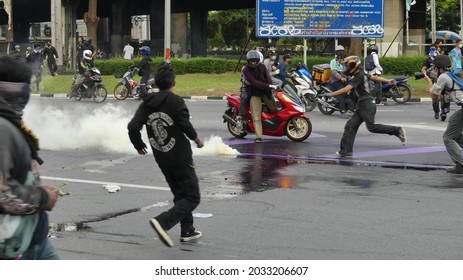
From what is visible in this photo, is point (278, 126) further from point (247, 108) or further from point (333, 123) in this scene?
point (333, 123)

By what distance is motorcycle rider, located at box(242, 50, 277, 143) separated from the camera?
1578cm

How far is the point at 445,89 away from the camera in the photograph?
13.1 m

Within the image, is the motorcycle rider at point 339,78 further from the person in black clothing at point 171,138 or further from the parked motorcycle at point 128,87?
the person in black clothing at point 171,138

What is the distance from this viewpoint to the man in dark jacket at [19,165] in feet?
15.1

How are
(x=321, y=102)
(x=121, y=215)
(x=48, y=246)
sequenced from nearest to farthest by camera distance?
(x=48, y=246) → (x=121, y=215) → (x=321, y=102)

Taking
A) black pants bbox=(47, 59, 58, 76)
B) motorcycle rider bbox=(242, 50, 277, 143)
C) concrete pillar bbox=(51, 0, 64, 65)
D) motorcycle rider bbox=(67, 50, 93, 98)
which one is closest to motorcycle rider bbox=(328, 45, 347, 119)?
motorcycle rider bbox=(242, 50, 277, 143)

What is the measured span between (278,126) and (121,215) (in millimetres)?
7270

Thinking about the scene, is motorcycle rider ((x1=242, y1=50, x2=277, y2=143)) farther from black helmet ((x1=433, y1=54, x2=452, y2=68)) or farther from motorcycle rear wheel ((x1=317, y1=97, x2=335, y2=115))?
motorcycle rear wheel ((x1=317, y1=97, x2=335, y2=115))

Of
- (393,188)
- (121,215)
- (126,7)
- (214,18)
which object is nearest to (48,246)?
(121,215)

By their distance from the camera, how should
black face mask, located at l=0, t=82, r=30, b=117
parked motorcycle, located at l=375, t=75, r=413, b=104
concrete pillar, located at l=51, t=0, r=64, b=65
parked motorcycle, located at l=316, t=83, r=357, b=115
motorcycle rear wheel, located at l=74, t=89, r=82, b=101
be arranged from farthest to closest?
concrete pillar, located at l=51, t=0, r=64, b=65
motorcycle rear wheel, located at l=74, t=89, r=82, b=101
parked motorcycle, located at l=375, t=75, r=413, b=104
parked motorcycle, located at l=316, t=83, r=357, b=115
black face mask, located at l=0, t=82, r=30, b=117

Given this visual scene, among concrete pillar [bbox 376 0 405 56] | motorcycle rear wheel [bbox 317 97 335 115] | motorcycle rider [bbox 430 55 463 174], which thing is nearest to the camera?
motorcycle rider [bbox 430 55 463 174]

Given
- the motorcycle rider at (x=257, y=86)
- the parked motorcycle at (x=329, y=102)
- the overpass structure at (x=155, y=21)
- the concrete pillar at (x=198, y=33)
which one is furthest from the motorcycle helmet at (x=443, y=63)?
the concrete pillar at (x=198, y=33)

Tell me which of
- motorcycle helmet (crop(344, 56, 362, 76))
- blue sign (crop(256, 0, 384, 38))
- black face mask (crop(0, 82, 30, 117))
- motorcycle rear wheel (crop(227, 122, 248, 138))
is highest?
blue sign (crop(256, 0, 384, 38))

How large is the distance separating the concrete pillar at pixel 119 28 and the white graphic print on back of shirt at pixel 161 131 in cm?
4711
